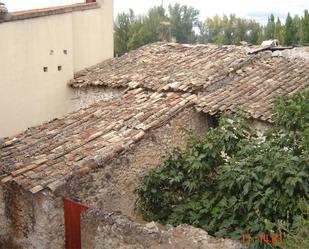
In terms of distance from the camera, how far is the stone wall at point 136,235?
183 inches

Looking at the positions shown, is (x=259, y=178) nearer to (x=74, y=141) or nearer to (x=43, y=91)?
(x=74, y=141)

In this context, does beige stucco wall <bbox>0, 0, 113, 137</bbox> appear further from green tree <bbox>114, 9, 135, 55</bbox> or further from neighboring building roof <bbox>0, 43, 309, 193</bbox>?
green tree <bbox>114, 9, 135, 55</bbox>

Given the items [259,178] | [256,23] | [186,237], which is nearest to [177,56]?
[259,178]

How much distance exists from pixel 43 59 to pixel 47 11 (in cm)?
125

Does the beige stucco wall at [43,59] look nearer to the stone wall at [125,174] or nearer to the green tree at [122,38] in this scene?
the stone wall at [125,174]

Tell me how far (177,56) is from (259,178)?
22.5 feet

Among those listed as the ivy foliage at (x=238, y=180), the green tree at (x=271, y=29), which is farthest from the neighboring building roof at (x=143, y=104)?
the green tree at (x=271, y=29)

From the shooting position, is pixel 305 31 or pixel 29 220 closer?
pixel 29 220

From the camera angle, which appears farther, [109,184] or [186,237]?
[109,184]

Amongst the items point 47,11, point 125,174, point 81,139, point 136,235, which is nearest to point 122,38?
point 47,11

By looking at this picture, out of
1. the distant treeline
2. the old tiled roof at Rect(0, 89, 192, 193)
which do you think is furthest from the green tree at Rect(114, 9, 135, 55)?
the old tiled roof at Rect(0, 89, 192, 193)

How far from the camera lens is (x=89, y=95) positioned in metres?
12.1

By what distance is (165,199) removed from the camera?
6.93 m

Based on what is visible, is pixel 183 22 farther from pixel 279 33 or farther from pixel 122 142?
pixel 122 142
